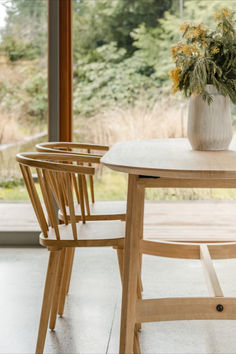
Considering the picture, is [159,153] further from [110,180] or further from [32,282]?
[110,180]

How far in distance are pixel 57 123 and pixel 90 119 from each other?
24 centimetres

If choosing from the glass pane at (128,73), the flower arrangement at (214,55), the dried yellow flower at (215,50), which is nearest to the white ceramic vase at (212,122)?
the flower arrangement at (214,55)

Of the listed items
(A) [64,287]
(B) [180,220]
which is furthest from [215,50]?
(B) [180,220]

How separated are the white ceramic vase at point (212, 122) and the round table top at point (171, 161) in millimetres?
58

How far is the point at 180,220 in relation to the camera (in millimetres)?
3984

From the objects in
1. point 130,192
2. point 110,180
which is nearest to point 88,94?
point 110,180

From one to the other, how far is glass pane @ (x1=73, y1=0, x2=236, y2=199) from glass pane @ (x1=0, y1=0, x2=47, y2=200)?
246 mm

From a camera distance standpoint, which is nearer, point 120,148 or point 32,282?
point 120,148

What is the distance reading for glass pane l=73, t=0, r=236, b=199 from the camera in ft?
12.7

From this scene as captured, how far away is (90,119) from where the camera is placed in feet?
13.1

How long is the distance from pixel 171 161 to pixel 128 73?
6.94 ft

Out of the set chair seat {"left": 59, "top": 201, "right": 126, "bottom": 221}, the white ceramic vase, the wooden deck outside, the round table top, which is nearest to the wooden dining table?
the round table top

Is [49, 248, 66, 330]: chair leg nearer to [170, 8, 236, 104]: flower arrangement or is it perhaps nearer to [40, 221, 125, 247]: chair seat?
[40, 221, 125, 247]: chair seat

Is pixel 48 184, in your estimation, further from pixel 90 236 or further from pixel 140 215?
pixel 140 215
